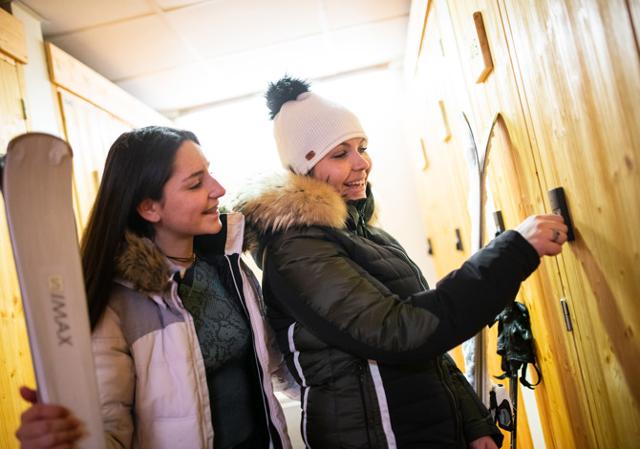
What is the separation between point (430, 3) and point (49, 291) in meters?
2.31

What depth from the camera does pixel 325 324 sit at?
1.01m

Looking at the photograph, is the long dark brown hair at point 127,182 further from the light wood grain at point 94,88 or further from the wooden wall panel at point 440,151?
the light wood grain at point 94,88

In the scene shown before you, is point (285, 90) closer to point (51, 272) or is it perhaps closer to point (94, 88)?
point (51, 272)

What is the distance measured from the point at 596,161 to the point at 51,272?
1003 mm

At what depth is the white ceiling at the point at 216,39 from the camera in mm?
2787

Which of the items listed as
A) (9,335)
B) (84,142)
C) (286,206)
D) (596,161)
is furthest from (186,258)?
(84,142)

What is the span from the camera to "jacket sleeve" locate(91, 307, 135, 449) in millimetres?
1033

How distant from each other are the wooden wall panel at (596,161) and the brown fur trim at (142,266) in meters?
0.94

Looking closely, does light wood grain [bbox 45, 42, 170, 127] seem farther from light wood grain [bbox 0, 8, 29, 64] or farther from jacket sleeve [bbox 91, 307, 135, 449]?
jacket sleeve [bbox 91, 307, 135, 449]

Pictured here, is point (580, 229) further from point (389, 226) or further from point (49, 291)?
point (389, 226)

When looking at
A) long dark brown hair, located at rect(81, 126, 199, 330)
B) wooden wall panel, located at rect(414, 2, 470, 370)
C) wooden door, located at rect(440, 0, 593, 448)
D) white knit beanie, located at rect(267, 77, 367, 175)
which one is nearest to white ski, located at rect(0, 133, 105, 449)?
long dark brown hair, located at rect(81, 126, 199, 330)

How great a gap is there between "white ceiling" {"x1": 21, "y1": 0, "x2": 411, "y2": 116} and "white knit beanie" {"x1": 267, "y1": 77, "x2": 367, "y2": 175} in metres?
1.56

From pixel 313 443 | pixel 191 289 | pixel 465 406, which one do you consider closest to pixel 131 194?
pixel 191 289

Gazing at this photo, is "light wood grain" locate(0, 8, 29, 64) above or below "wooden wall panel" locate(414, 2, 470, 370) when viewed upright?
above
